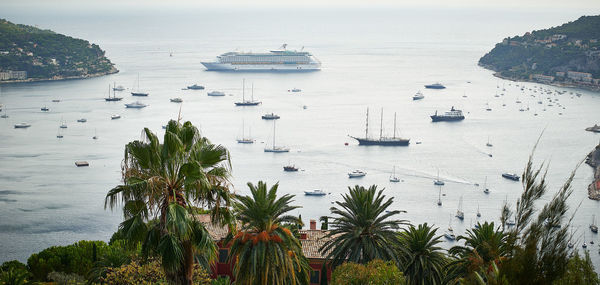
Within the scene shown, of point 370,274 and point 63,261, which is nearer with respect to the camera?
point 370,274

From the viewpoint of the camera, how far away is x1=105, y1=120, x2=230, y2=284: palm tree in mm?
8211

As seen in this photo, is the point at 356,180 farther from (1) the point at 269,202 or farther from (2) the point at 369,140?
(1) the point at 269,202

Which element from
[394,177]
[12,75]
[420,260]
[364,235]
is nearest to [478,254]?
[420,260]

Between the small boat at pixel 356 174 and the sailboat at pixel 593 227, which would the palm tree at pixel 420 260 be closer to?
the sailboat at pixel 593 227

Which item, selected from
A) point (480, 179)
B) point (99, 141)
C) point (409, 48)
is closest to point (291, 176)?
point (480, 179)

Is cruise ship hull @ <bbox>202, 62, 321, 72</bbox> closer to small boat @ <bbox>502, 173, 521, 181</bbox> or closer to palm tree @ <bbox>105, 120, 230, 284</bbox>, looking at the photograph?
small boat @ <bbox>502, 173, 521, 181</bbox>

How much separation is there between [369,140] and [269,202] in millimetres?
44932

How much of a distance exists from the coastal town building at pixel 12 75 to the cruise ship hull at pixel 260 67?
1073 inches

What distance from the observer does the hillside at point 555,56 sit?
101 m

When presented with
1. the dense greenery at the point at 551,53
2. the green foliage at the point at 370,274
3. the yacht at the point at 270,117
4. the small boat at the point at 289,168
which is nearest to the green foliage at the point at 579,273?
the green foliage at the point at 370,274

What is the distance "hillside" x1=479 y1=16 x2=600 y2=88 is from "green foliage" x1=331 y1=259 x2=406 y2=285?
90277 millimetres

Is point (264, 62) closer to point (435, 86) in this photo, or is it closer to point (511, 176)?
point (435, 86)

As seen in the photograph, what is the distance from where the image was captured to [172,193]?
8406mm

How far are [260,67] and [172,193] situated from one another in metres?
107
